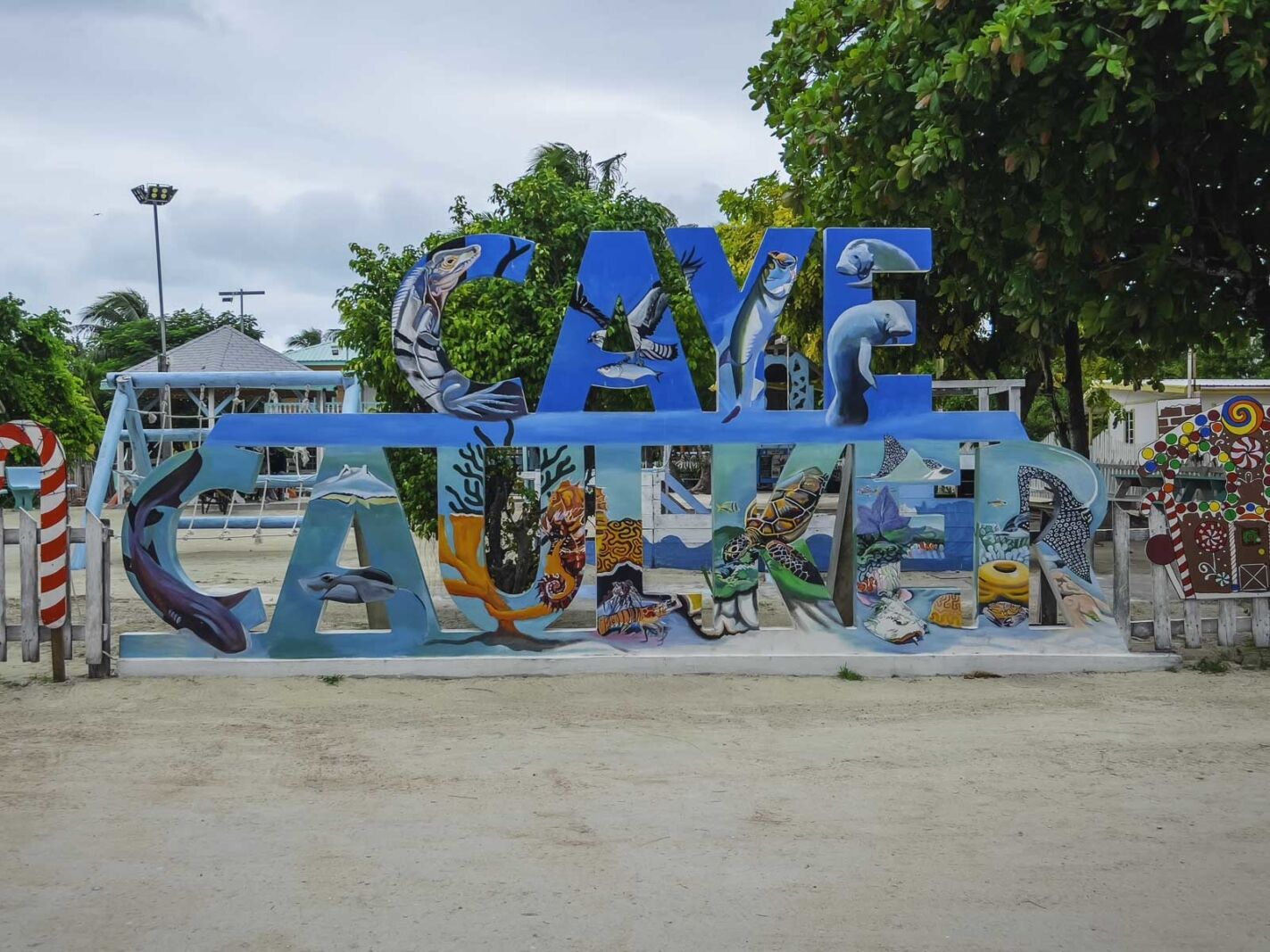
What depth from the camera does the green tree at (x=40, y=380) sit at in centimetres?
3003

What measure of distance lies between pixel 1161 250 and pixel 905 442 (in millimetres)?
3128

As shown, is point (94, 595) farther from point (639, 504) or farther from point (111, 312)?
point (111, 312)

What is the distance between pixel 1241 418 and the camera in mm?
9578

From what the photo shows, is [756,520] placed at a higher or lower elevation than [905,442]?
lower

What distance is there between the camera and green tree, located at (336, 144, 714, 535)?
436 inches

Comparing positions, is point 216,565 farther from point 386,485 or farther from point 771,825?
point 771,825

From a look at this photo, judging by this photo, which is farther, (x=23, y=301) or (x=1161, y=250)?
(x=23, y=301)

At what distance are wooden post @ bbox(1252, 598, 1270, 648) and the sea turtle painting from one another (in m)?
3.56

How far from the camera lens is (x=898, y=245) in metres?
9.20

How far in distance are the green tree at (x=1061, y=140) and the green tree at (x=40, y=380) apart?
79.6ft

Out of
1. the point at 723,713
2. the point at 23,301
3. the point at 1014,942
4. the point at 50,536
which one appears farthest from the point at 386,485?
the point at 23,301

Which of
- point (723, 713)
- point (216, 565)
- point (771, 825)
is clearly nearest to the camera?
point (771, 825)

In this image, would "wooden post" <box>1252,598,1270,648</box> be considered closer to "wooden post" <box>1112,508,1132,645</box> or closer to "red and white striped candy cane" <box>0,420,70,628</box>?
"wooden post" <box>1112,508,1132,645</box>

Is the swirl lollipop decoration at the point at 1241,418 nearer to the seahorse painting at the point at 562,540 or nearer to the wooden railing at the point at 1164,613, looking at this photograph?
the wooden railing at the point at 1164,613
